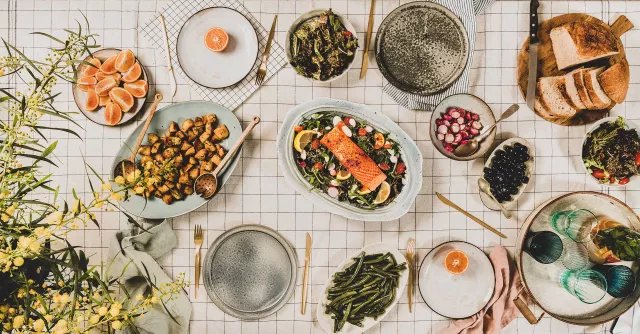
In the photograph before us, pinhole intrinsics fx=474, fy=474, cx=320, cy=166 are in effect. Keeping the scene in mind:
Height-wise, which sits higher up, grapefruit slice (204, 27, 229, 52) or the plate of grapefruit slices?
grapefruit slice (204, 27, 229, 52)

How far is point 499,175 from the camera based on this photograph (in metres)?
2.25

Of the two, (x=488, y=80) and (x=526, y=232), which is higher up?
(x=488, y=80)

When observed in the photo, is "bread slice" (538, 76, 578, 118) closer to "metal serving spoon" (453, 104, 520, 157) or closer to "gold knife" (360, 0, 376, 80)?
"metal serving spoon" (453, 104, 520, 157)

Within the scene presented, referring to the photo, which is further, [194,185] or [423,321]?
[423,321]

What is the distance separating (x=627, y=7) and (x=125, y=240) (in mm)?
2698

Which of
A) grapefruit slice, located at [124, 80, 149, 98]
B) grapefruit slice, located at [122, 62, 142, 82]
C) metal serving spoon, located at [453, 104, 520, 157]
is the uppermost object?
grapefruit slice, located at [122, 62, 142, 82]

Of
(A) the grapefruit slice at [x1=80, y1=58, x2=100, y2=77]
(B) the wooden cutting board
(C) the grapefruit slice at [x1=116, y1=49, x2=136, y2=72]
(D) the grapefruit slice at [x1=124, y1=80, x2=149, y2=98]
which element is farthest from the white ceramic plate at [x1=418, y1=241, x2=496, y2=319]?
(A) the grapefruit slice at [x1=80, y1=58, x2=100, y2=77]

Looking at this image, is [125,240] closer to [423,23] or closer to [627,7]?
[423,23]

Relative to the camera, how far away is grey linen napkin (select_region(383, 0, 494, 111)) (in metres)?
2.27

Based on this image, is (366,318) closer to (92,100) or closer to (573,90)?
(573,90)

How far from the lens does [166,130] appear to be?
226 cm

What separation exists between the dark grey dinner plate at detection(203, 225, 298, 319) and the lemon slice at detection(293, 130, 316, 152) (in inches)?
17.5

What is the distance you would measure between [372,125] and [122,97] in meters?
1.18

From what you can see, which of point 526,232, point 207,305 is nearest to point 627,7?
point 526,232
